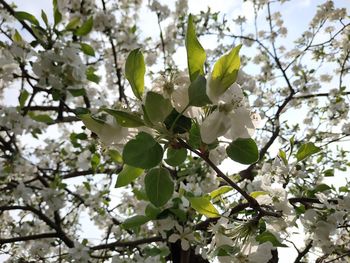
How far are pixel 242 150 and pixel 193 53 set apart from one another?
0.22 metres

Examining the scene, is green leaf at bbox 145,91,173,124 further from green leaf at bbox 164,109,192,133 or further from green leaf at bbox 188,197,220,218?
green leaf at bbox 188,197,220,218

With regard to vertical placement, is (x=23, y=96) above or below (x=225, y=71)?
above

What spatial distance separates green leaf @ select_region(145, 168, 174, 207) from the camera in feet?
2.52

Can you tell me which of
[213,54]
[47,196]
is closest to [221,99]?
[47,196]

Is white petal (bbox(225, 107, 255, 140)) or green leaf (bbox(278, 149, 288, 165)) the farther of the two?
green leaf (bbox(278, 149, 288, 165))

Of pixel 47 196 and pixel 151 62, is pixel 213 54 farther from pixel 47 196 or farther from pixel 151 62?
pixel 47 196

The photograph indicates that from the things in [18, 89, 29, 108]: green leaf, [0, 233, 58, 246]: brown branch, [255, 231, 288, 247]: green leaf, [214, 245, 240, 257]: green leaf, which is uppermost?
[18, 89, 29, 108]: green leaf

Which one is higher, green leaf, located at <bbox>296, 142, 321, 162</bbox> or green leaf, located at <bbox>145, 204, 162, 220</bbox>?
green leaf, located at <bbox>296, 142, 321, 162</bbox>

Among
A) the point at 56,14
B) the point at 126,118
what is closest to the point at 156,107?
the point at 126,118

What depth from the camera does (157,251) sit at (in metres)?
1.61

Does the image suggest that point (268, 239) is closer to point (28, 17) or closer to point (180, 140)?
point (180, 140)

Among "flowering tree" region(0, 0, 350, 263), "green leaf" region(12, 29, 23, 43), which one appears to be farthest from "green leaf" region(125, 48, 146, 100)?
"green leaf" region(12, 29, 23, 43)

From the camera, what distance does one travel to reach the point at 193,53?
0.69 m

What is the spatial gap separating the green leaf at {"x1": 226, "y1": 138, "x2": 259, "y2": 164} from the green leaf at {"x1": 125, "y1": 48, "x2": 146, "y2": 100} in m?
0.22
